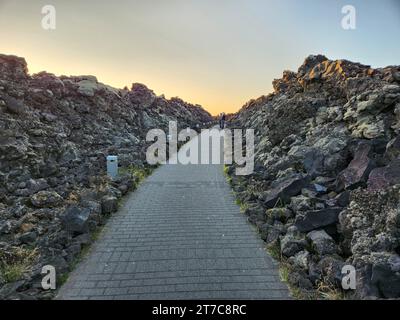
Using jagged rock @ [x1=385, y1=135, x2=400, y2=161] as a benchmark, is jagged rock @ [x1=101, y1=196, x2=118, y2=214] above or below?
below

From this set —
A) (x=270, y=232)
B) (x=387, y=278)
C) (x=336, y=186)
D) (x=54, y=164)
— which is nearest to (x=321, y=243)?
(x=270, y=232)

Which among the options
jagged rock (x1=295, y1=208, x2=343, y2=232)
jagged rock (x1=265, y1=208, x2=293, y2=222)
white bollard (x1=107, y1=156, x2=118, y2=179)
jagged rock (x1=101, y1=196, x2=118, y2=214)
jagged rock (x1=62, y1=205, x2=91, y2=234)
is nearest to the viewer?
jagged rock (x1=295, y1=208, x2=343, y2=232)

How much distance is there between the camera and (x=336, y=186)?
8.62 metres

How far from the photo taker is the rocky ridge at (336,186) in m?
5.63

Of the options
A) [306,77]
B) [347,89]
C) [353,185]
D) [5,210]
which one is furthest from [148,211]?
[306,77]

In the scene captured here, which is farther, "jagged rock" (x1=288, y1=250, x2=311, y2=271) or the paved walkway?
"jagged rock" (x1=288, y1=250, x2=311, y2=271)

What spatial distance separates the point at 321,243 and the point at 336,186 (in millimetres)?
2631

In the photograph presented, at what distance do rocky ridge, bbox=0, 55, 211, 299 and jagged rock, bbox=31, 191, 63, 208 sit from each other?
0.03 metres

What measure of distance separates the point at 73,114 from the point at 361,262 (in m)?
18.9

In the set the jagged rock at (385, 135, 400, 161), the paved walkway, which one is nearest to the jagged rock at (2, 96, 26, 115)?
the paved walkway

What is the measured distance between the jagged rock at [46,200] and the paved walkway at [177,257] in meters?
1.88

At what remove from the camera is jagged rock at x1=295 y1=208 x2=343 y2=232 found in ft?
23.3

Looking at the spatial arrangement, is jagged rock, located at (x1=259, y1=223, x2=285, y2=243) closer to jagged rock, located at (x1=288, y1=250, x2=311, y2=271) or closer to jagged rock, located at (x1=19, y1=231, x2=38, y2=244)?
jagged rock, located at (x1=288, y1=250, x2=311, y2=271)
